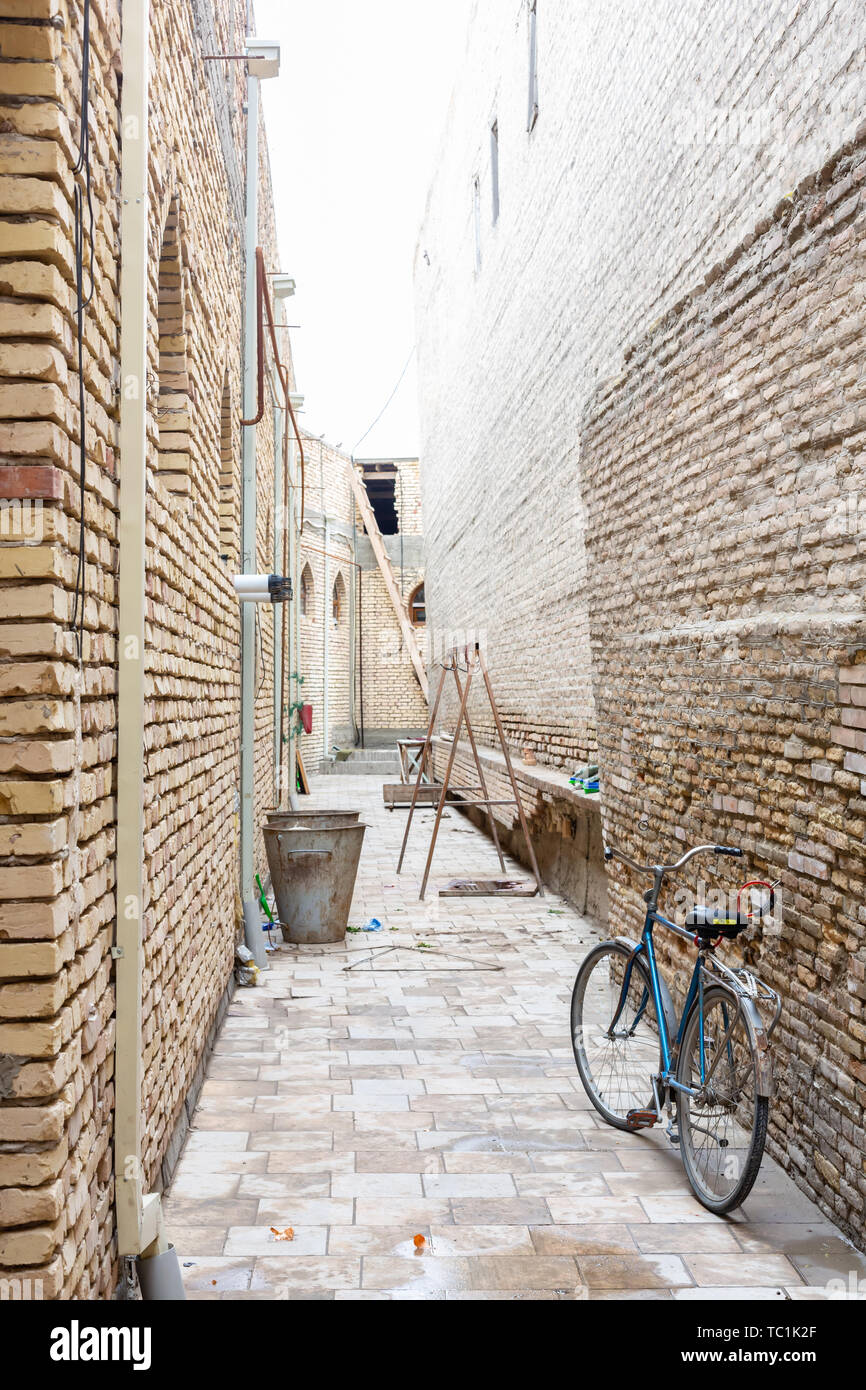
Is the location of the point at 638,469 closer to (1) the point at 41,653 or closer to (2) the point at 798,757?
(2) the point at 798,757

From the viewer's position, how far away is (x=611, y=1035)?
461 cm

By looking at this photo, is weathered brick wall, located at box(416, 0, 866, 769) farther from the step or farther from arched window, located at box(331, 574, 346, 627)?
arched window, located at box(331, 574, 346, 627)

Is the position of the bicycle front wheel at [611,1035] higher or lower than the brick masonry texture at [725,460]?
lower

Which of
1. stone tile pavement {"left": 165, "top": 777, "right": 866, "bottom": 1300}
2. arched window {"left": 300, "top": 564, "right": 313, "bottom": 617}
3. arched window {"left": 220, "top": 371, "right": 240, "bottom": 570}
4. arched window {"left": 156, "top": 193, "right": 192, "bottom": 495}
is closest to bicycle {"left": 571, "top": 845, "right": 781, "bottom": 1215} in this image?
stone tile pavement {"left": 165, "top": 777, "right": 866, "bottom": 1300}

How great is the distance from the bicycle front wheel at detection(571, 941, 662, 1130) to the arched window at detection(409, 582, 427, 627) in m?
21.8

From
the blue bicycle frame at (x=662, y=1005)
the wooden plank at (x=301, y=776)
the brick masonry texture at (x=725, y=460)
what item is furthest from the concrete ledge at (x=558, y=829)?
the wooden plank at (x=301, y=776)

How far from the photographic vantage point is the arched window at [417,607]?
2641 centimetres

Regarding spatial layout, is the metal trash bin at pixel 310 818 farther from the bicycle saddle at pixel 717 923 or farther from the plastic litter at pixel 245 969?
the bicycle saddle at pixel 717 923

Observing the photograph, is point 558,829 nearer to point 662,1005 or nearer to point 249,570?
point 249,570

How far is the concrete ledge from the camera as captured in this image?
8.30 meters

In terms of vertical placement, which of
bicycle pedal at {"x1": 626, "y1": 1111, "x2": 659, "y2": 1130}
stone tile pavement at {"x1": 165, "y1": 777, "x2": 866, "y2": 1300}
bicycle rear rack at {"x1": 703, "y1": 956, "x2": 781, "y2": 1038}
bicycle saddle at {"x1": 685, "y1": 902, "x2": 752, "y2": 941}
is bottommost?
stone tile pavement at {"x1": 165, "y1": 777, "x2": 866, "y2": 1300}

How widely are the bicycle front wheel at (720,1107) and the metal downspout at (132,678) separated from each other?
1696 mm

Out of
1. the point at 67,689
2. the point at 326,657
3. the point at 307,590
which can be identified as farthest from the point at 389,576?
the point at 67,689

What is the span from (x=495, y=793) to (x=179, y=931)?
8031 mm
